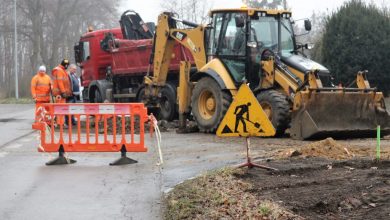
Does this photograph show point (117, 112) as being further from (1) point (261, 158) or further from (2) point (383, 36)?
(2) point (383, 36)

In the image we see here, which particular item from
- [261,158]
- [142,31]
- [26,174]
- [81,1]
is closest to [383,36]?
[142,31]

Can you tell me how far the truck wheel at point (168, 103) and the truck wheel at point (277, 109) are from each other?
17.2ft

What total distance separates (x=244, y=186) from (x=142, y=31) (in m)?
15.6

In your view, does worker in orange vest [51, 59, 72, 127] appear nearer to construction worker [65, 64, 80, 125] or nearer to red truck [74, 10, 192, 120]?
construction worker [65, 64, 80, 125]

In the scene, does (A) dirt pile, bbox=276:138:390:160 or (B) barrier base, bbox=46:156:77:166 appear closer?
(A) dirt pile, bbox=276:138:390:160

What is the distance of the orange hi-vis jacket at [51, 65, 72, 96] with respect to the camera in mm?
18531

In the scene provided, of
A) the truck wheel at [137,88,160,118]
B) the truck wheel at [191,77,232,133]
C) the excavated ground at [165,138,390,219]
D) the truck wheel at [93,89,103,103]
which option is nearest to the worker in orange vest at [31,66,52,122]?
the truck wheel at [137,88,160,118]

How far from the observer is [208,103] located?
51.4 ft

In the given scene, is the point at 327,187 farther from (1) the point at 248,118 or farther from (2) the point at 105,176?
(2) the point at 105,176

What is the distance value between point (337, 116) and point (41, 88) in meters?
8.82

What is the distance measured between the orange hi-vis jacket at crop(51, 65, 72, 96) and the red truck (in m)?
2.62

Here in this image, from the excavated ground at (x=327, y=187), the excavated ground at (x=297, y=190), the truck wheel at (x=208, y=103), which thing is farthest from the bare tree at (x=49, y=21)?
the excavated ground at (x=327, y=187)

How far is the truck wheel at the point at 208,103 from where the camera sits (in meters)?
14.9

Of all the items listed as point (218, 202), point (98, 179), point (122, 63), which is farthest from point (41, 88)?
point (218, 202)
